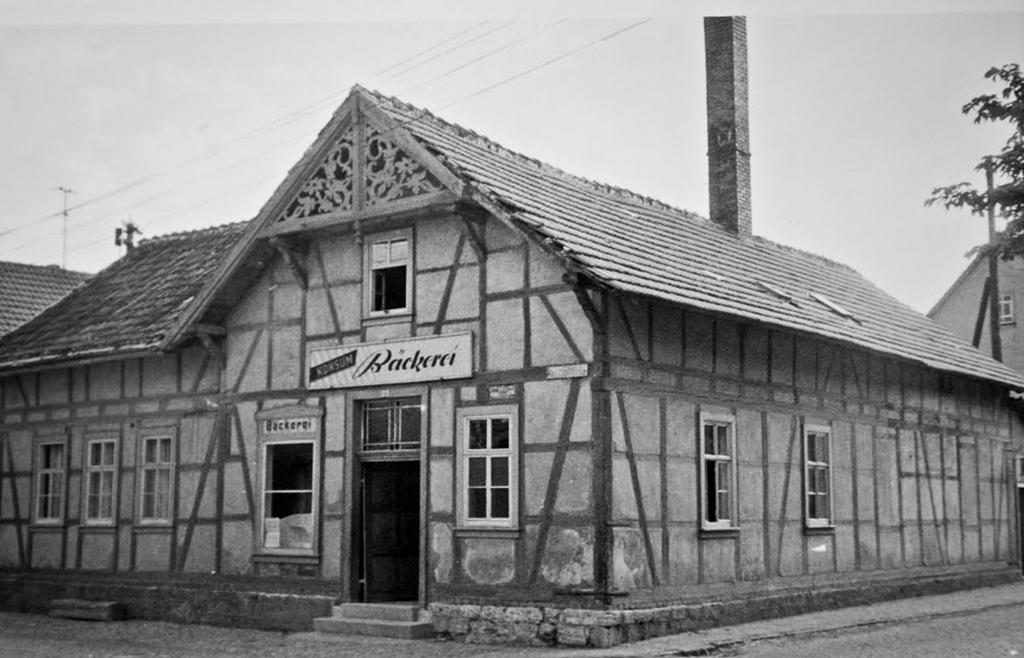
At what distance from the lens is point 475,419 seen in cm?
1670

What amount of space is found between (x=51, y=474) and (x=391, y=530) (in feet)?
25.3

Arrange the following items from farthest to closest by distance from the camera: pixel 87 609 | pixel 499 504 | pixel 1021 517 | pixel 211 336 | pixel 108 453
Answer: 1. pixel 1021 517
2. pixel 108 453
3. pixel 87 609
4. pixel 211 336
5. pixel 499 504

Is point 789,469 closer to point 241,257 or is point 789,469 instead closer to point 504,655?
point 504,655

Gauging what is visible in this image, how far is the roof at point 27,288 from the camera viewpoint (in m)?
29.3

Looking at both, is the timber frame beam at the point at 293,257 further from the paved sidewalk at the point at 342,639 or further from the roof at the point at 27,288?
the roof at the point at 27,288

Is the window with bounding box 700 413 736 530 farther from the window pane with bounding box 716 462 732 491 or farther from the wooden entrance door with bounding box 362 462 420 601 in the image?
the wooden entrance door with bounding box 362 462 420 601

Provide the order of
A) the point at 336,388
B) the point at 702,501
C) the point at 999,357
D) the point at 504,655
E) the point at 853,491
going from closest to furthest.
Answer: the point at 504,655, the point at 702,501, the point at 336,388, the point at 853,491, the point at 999,357

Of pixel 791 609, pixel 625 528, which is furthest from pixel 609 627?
pixel 791 609

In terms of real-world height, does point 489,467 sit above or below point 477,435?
below

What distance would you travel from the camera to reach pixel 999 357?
104 feet

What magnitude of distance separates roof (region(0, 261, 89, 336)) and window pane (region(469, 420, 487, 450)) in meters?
15.8

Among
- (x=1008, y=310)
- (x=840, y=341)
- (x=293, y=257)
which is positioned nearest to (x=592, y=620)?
(x=840, y=341)

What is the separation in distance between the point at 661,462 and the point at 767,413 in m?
2.99

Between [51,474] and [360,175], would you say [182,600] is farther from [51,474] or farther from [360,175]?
[360,175]
